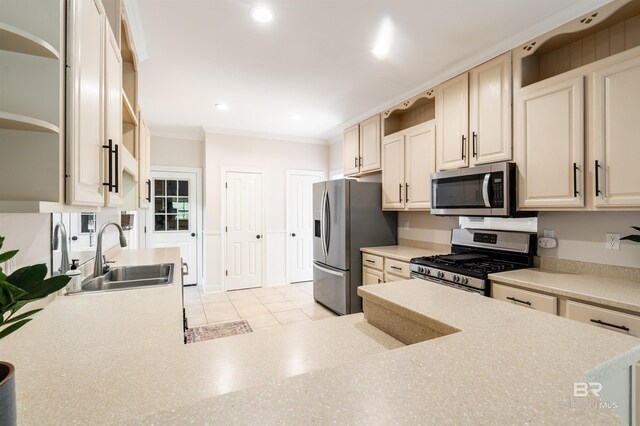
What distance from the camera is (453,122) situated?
9.37ft

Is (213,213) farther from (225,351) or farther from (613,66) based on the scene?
(613,66)

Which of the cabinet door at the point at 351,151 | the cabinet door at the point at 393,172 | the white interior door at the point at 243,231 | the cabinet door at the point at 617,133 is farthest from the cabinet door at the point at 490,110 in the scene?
the white interior door at the point at 243,231

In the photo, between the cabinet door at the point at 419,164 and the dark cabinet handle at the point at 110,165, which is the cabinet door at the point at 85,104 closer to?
the dark cabinet handle at the point at 110,165

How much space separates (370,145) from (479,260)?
6.53 feet

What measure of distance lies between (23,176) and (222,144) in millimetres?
4251

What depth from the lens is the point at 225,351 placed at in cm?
101

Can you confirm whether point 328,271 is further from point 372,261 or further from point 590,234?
point 590,234

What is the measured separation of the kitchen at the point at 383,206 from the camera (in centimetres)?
67

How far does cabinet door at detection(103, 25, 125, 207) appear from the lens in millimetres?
1314

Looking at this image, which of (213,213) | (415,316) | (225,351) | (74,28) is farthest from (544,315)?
(213,213)

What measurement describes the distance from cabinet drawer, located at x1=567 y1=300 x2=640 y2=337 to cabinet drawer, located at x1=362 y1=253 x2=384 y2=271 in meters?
1.80

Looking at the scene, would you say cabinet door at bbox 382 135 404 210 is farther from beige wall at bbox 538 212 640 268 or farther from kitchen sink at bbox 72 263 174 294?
kitchen sink at bbox 72 263 174 294

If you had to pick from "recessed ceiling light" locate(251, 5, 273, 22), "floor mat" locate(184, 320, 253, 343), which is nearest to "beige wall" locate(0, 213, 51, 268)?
"recessed ceiling light" locate(251, 5, 273, 22)

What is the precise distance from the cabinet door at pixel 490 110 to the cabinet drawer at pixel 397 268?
3.80 ft
